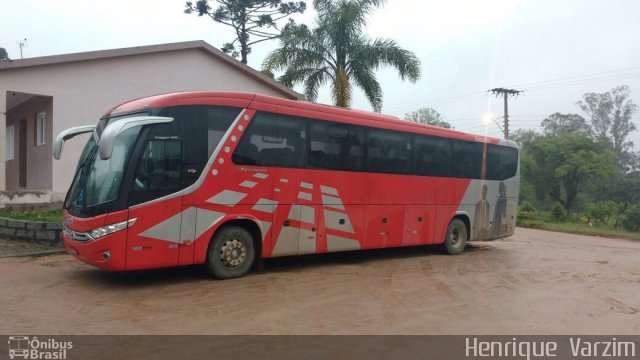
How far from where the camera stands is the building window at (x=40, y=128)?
49.6ft

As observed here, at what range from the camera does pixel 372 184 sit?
1096 cm

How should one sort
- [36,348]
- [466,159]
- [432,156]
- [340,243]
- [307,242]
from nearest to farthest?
[36,348], [307,242], [340,243], [432,156], [466,159]

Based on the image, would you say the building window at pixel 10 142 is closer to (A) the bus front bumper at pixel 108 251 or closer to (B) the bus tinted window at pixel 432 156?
(A) the bus front bumper at pixel 108 251

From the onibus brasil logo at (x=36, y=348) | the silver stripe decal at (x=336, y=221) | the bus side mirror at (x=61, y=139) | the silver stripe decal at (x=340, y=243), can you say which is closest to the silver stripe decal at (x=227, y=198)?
the silver stripe decal at (x=336, y=221)

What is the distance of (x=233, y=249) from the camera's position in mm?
8734

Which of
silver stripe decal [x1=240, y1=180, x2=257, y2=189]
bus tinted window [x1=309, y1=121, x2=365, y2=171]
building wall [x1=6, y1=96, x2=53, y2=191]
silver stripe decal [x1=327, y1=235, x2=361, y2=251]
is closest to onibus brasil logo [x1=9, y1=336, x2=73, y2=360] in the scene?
silver stripe decal [x1=240, y1=180, x2=257, y2=189]

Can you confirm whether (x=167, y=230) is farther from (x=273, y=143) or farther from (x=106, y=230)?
(x=273, y=143)

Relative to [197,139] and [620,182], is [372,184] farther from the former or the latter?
[620,182]

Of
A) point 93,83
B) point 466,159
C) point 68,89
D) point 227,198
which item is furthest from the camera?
point 93,83

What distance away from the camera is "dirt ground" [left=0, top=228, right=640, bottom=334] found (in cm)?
605

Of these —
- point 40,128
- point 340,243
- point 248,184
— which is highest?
point 40,128

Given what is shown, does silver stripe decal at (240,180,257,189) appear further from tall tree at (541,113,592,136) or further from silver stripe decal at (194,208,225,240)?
tall tree at (541,113,592,136)

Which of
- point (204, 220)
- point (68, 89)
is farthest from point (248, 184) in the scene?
point (68, 89)

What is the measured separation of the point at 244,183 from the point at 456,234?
6.83 metres
